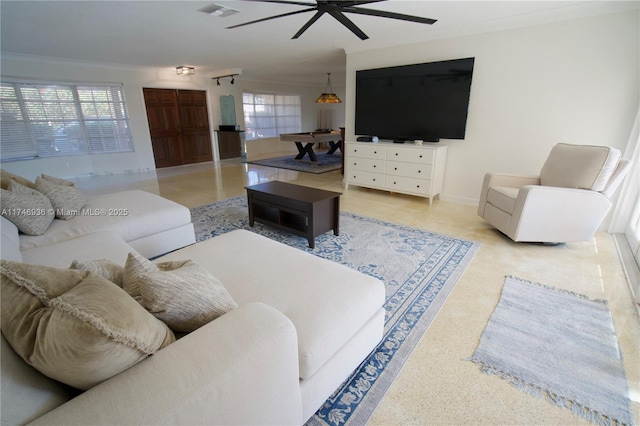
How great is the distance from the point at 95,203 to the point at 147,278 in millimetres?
2282

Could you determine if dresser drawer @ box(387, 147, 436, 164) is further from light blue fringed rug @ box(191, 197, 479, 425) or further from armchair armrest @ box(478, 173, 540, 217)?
light blue fringed rug @ box(191, 197, 479, 425)

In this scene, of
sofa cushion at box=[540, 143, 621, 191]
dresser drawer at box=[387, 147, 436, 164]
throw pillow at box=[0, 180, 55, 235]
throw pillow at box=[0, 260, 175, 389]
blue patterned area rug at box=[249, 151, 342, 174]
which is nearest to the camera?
throw pillow at box=[0, 260, 175, 389]

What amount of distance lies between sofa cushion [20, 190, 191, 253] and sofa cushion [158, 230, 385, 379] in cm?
92

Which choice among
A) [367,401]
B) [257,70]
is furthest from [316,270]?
[257,70]

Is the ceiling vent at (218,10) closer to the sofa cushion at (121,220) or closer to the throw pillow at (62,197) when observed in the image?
the sofa cushion at (121,220)

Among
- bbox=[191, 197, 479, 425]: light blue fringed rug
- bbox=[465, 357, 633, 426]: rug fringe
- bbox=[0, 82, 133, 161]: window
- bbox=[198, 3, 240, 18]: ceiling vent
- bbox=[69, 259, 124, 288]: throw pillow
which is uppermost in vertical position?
bbox=[198, 3, 240, 18]: ceiling vent

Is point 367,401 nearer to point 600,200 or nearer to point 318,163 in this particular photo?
point 600,200

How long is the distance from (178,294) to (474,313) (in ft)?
5.78

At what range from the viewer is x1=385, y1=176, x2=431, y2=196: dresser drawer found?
4095 millimetres

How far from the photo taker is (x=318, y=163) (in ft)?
24.0

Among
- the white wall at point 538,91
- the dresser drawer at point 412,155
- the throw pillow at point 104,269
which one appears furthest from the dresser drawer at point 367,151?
the throw pillow at point 104,269

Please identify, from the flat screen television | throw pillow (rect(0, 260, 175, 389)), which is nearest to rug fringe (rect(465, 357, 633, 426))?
throw pillow (rect(0, 260, 175, 389))

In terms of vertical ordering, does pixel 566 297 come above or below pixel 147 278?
below

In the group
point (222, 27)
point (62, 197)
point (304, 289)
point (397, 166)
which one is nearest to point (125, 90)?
point (222, 27)
